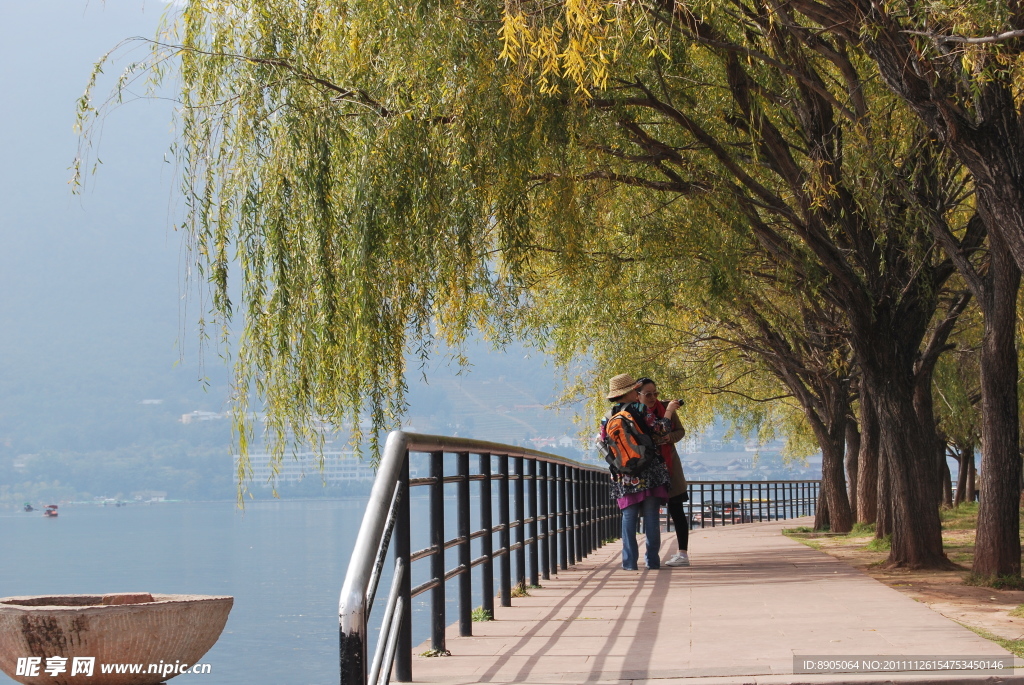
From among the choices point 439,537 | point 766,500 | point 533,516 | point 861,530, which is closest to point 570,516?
point 533,516

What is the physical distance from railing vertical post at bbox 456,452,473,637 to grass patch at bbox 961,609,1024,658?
2.72 meters

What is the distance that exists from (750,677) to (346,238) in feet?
15.6

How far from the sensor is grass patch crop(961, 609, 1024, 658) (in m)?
5.00

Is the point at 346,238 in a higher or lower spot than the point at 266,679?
higher

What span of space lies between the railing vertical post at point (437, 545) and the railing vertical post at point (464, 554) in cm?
45

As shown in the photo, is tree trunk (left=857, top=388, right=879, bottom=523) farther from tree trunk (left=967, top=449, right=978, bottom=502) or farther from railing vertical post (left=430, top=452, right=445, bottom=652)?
tree trunk (left=967, top=449, right=978, bottom=502)

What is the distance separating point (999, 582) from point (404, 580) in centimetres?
612

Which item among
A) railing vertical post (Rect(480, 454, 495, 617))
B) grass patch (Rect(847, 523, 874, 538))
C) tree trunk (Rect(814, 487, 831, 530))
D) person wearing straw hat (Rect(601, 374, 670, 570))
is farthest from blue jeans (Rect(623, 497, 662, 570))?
tree trunk (Rect(814, 487, 831, 530))

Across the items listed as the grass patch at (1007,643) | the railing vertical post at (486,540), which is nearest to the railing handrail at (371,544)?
the railing vertical post at (486,540)

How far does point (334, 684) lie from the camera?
9.93 meters

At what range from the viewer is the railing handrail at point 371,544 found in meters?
3.14

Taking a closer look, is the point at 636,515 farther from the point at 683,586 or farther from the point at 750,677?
the point at 750,677

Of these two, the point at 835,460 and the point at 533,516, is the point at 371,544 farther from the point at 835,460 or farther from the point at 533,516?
the point at 835,460

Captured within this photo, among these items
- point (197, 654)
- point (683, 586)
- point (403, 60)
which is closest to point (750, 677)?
point (197, 654)
